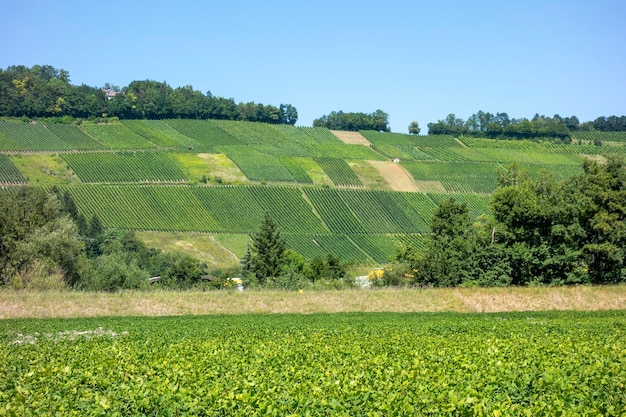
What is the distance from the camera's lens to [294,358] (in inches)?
811

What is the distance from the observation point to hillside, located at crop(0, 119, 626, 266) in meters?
111

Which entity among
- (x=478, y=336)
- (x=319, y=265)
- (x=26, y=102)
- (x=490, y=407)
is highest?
(x=26, y=102)

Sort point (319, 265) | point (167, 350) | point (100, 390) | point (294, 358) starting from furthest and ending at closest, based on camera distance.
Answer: point (319, 265)
point (167, 350)
point (294, 358)
point (100, 390)

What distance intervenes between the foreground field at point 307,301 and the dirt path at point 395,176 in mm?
86528

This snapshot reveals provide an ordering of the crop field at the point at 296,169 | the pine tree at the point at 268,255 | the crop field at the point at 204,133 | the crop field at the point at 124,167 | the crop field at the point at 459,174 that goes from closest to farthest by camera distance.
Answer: the pine tree at the point at 268,255 → the crop field at the point at 124,167 → the crop field at the point at 296,169 → the crop field at the point at 459,174 → the crop field at the point at 204,133

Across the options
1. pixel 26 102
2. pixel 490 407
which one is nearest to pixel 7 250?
pixel 490 407

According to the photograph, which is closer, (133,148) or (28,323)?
(28,323)

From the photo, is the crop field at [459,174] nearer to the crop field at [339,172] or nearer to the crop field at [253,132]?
the crop field at [339,172]

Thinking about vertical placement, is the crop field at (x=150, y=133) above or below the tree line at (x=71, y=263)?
above

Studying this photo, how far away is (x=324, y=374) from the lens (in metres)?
17.4

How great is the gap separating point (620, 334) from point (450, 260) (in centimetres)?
3796

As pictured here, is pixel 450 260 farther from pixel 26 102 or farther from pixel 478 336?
pixel 26 102

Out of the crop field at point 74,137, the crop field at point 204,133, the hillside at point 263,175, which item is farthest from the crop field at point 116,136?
the crop field at point 204,133

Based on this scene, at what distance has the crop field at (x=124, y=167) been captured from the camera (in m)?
128
